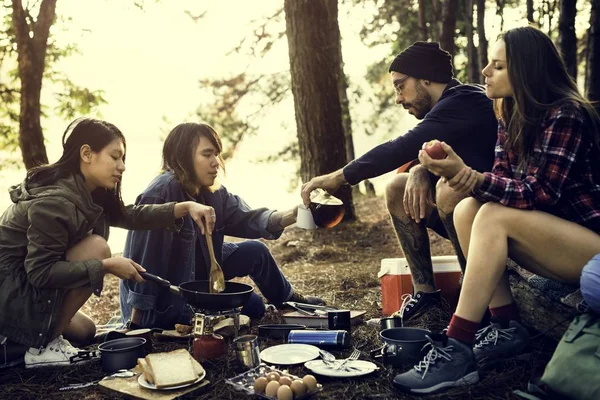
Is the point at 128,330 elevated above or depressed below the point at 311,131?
below

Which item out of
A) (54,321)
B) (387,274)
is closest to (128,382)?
Answer: (54,321)

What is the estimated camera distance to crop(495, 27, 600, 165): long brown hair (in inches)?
121

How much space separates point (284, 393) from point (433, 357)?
761mm

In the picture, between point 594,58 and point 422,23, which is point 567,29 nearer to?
point 594,58

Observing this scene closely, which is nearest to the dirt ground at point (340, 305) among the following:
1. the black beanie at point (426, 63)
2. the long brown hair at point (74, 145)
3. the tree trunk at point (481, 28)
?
the long brown hair at point (74, 145)

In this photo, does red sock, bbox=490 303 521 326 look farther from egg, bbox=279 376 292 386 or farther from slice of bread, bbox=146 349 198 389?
slice of bread, bbox=146 349 198 389

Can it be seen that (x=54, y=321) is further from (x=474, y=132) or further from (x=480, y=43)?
(x=480, y=43)

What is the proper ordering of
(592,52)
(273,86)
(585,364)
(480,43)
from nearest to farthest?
(585,364) → (592,52) → (480,43) → (273,86)

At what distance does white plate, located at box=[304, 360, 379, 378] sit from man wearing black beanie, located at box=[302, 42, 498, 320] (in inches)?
29.6

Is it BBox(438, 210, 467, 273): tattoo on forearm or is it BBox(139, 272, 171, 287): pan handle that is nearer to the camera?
BBox(139, 272, 171, 287): pan handle

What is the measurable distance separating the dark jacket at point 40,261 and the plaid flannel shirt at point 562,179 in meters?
2.23

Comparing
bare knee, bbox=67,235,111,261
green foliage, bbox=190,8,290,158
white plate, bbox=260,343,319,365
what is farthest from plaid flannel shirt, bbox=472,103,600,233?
→ green foliage, bbox=190,8,290,158

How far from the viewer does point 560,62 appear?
3154 mm

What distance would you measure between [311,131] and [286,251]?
59.2 inches
